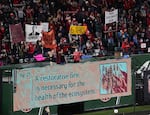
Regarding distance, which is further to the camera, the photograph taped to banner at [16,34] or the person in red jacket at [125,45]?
the person in red jacket at [125,45]

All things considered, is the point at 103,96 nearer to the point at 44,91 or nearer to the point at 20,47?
the point at 44,91

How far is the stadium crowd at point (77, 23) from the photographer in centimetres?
1672

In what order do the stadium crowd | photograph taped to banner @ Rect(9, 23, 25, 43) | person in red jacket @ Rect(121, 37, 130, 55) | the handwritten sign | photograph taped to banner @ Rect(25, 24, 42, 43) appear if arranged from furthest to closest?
person in red jacket @ Rect(121, 37, 130, 55) < the handwritten sign < the stadium crowd < photograph taped to banner @ Rect(25, 24, 42, 43) < photograph taped to banner @ Rect(9, 23, 25, 43)

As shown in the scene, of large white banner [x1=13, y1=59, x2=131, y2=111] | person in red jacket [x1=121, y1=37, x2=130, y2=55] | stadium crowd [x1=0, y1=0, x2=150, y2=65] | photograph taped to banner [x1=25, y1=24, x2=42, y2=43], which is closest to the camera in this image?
→ large white banner [x1=13, y1=59, x2=131, y2=111]

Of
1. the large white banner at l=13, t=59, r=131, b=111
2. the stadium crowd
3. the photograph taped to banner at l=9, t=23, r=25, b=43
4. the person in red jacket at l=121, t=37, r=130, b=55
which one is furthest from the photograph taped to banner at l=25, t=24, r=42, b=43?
the person in red jacket at l=121, t=37, r=130, b=55

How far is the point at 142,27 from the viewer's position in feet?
73.5

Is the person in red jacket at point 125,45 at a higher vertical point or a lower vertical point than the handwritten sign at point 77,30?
lower

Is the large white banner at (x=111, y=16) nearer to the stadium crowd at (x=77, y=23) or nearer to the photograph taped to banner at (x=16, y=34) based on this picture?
the stadium crowd at (x=77, y=23)

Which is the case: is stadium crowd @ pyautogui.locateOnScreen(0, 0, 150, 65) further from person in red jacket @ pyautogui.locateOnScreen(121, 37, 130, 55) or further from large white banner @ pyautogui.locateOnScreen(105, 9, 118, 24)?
large white banner @ pyautogui.locateOnScreen(105, 9, 118, 24)

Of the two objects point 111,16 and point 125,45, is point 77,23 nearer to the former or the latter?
point 111,16

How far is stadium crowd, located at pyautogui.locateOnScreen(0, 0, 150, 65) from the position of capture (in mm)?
16719

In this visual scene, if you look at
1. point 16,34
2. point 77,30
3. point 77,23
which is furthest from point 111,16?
point 16,34

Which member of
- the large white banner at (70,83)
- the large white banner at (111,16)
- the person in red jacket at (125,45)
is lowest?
the large white banner at (70,83)

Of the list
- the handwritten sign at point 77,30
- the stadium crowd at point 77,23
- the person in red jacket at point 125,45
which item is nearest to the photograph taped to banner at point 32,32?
the stadium crowd at point 77,23
